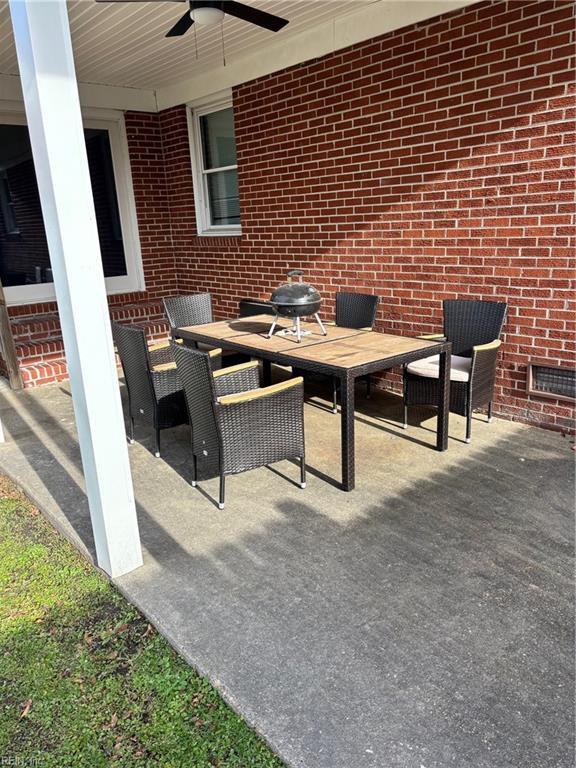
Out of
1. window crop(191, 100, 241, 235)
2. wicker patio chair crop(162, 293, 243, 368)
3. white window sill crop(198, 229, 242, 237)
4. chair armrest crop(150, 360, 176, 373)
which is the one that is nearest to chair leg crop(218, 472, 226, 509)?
chair armrest crop(150, 360, 176, 373)

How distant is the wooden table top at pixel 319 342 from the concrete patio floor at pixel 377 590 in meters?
0.72

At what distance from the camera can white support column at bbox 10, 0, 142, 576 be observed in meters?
1.99

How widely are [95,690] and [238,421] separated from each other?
143 centimetres

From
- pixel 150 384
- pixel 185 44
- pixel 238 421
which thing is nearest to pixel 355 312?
pixel 150 384

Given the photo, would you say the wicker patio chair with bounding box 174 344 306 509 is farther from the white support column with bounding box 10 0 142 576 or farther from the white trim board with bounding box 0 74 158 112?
the white trim board with bounding box 0 74 158 112

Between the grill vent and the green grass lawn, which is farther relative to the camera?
the grill vent

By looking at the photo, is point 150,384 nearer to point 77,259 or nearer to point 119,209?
point 77,259

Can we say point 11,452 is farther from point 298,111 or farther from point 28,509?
point 298,111

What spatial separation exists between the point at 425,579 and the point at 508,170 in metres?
2.90

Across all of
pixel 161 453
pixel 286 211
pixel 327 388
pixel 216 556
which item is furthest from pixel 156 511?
pixel 286 211

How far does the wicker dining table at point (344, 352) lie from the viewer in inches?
125

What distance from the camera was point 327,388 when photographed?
17.6ft

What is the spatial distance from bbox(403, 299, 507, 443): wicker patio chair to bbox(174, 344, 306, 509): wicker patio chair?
1.17 metres

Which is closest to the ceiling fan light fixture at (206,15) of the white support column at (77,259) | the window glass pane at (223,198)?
the white support column at (77,259)
